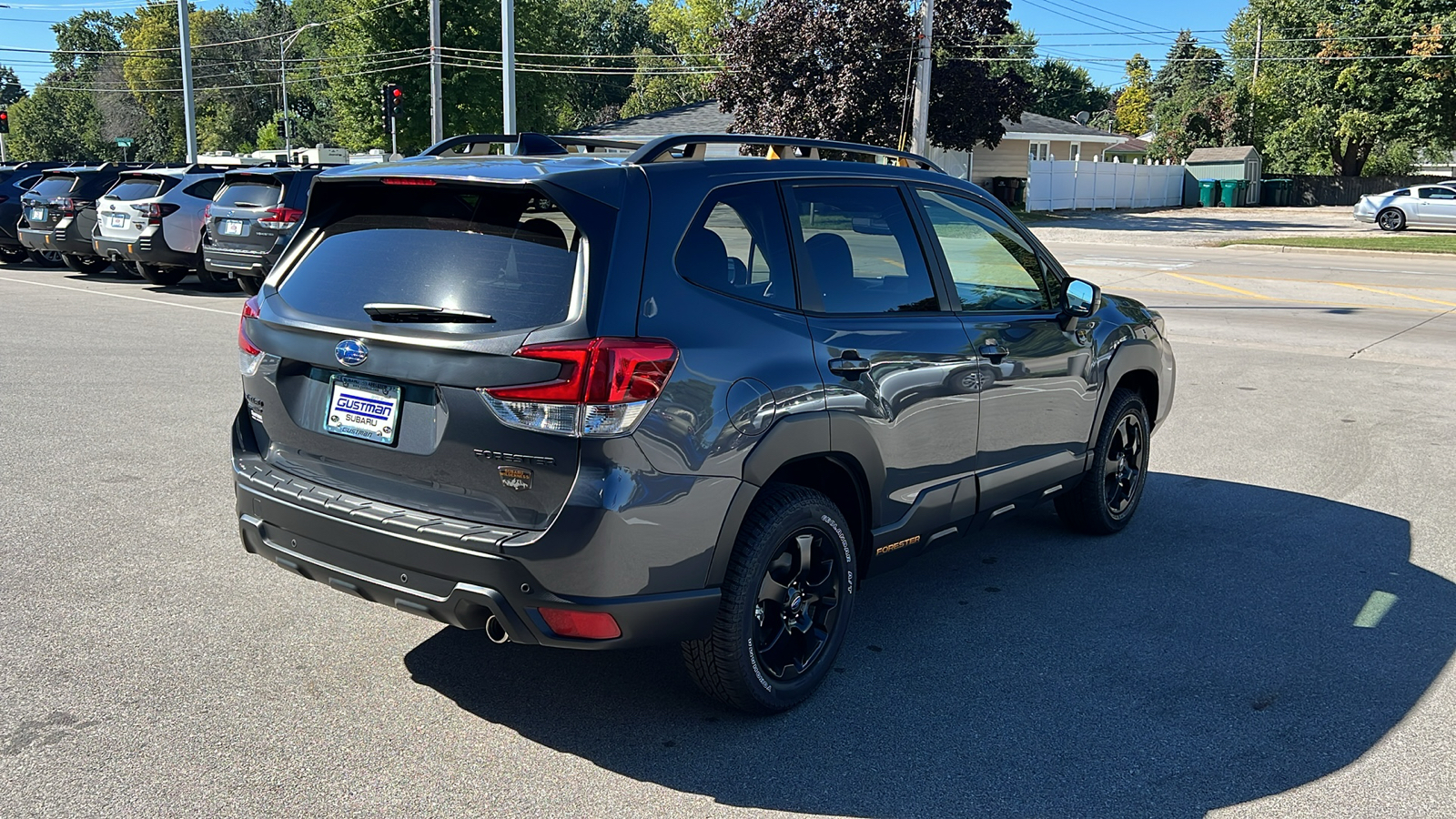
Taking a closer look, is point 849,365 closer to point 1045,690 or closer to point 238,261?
point 1045,690

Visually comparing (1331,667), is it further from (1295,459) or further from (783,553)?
(1295,459)

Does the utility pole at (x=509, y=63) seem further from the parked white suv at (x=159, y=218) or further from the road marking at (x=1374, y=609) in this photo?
the road marking at (x=1374, y=609)

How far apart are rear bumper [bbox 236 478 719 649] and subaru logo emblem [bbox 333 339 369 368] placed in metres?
0.48

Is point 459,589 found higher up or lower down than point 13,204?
lower down

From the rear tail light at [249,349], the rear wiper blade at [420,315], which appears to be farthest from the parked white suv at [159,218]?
the rear wiper blade at [420,315]

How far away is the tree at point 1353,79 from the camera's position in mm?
48969

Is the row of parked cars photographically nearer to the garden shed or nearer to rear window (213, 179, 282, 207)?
rear window (213, 179, 282, 207)

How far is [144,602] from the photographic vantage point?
4.83 meters

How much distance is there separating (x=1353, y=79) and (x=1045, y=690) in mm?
57911

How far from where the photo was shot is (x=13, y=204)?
2161 centimetres

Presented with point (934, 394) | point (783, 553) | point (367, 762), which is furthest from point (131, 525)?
point (934, 394)

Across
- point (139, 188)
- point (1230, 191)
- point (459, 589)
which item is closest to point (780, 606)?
point (459, 589)

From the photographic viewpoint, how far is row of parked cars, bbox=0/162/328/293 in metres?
15.6

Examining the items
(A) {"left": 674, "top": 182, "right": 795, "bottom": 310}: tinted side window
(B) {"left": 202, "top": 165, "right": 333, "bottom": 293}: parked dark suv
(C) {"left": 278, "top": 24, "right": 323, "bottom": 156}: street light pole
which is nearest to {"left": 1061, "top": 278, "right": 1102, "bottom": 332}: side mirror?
(A) {"left": 674, "top": 182, "right": 795, "bottom": 310}: tinted side window
